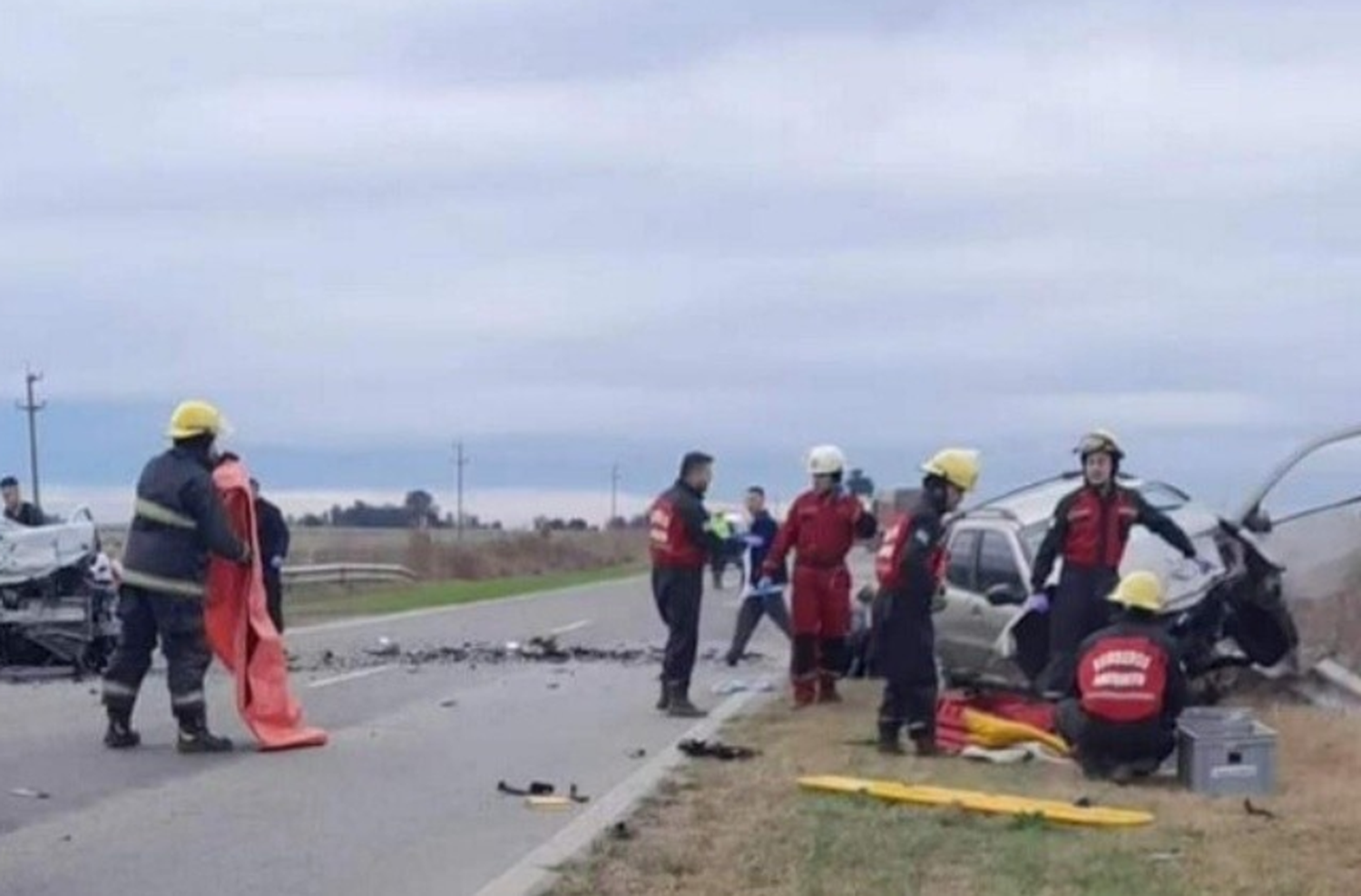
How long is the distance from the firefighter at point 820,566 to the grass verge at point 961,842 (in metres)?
4.15

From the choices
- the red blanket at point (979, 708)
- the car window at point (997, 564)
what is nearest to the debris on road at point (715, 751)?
the red blanket at point (979, 708)

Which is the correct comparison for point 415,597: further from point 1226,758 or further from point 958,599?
point 1226,758

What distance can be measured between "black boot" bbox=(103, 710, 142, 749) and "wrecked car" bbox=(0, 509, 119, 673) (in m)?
7.03

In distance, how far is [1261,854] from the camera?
10922 millimetres

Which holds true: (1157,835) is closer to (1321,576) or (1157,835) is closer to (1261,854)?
(1261,854)

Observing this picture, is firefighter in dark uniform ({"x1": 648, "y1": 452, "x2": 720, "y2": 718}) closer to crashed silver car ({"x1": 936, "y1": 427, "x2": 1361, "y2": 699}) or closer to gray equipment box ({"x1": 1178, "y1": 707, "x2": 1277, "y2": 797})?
crashed silver car ({"x1": 936, "y1": 427, "x2": 1361, "y2": 699})

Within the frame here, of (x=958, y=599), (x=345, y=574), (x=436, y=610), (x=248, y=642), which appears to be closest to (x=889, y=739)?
(x=248, y=642)

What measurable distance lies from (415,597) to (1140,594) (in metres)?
33.4

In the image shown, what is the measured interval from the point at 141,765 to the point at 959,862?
Result: 5.90 metres

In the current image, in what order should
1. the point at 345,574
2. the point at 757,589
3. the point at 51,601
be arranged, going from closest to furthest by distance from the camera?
the point at 51,601
the point at 757,589
the point at 345,574

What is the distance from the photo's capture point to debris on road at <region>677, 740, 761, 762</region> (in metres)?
15.0

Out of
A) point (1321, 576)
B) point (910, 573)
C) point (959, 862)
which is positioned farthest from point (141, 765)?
point (1321, 576)

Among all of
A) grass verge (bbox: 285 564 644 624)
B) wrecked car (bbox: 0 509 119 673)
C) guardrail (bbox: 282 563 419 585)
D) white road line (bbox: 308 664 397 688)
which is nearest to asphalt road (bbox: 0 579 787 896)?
white road line (bbox: 308 664 397 688)

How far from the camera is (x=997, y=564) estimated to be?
19.3 m
